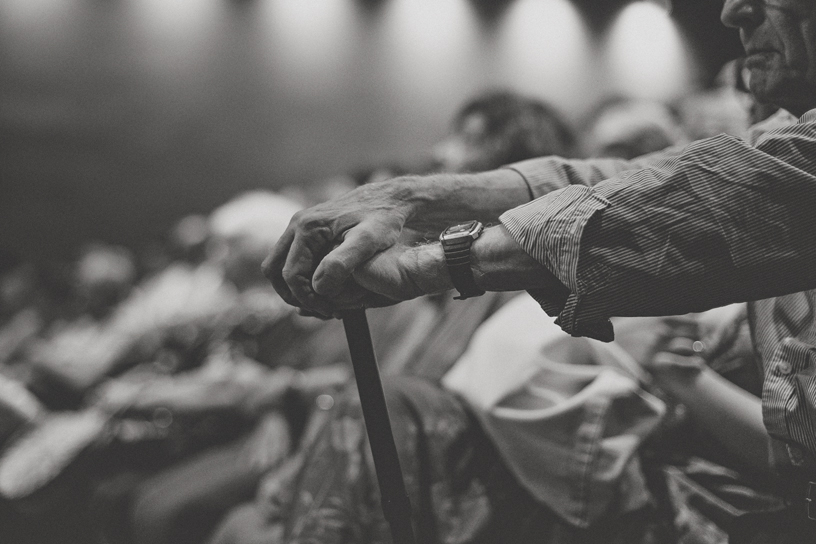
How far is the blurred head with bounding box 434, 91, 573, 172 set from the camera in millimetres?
1473

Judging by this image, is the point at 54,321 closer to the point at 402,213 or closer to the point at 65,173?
the point at 65,173

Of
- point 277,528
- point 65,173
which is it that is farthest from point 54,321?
point 277,528

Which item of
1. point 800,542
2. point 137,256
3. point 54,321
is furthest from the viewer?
point 137,256

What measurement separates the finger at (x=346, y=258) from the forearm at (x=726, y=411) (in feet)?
1.81

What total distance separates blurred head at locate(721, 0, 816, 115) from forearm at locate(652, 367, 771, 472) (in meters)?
0.39

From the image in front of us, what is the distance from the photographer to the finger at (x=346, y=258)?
0.65 meters

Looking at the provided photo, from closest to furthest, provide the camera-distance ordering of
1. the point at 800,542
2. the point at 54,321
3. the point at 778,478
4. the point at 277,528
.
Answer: the point at 800,542, the point at 778,478, the point at 277,528, the point at 54,321

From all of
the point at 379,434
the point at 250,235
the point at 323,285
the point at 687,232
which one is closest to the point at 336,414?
the point at 379,434

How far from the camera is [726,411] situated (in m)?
0.91

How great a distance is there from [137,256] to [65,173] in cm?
63

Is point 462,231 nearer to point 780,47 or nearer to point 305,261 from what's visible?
point 305,261

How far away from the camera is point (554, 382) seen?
0.94m

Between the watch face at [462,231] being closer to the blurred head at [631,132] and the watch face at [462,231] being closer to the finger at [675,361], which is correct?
the finger at [675,361]

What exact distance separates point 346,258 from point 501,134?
3.07 feet
